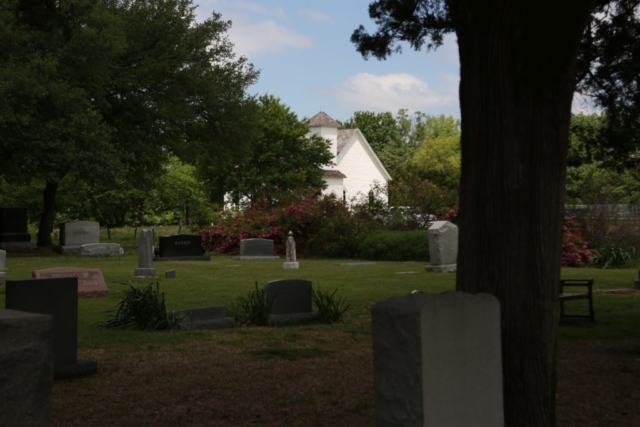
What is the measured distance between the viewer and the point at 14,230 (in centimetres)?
3656

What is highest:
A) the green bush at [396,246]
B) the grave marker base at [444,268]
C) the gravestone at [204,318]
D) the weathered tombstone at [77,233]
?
the weathered tombstone at [77,233]

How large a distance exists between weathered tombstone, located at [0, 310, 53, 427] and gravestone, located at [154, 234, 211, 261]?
88.1 feet

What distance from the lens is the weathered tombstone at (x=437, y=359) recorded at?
4473 mm

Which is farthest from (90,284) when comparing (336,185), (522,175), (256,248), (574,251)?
(336,185)

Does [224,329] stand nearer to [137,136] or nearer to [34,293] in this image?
[34,293]

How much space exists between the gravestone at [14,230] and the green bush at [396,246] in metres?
14.7

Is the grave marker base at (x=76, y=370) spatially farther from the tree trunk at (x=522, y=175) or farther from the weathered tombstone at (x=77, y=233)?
the weathered tombstone at (x=77, y=233)

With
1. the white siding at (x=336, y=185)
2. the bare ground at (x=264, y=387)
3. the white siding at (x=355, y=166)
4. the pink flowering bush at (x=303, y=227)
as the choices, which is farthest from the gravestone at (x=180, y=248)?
the white siding at (x=355, y=166)

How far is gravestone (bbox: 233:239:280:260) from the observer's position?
3164 centimetres

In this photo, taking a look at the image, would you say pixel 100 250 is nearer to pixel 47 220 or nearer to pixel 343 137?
pixel 47 220

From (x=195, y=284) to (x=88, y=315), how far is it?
243 inches

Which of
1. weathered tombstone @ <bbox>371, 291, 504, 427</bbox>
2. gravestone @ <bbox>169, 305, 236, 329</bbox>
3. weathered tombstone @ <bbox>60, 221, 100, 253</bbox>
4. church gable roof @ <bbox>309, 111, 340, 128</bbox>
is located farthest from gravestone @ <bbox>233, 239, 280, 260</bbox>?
church gable roof @ <bbox>309, 111, 340, 128</bbox>

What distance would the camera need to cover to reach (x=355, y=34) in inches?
449

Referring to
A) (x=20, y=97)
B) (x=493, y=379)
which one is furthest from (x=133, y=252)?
(x=493, y=379)
